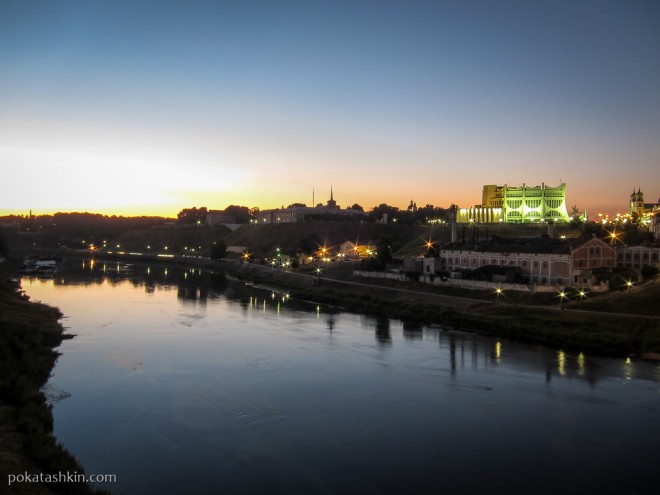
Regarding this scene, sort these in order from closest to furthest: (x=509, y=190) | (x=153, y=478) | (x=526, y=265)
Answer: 1. (x=153, y=478)
2. (x=526, y=265)
3. (x=509, y=190)

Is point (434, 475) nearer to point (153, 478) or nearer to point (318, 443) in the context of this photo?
point (318, 443)

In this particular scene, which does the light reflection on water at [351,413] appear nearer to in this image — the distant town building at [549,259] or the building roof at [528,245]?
the distant town building at [549,259]

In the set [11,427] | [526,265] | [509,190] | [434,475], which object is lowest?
[434,475]

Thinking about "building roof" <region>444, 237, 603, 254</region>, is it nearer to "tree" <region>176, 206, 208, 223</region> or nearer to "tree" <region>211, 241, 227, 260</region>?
"tree" <region>211, 241, 227, 260</region>

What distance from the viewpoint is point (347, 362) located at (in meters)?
19.4

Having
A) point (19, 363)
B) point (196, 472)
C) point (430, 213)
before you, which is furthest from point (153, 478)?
point (430, 213)

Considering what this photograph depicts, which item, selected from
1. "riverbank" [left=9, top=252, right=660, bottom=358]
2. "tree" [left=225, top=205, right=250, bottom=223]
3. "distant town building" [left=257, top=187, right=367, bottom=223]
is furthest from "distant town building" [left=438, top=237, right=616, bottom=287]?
"tree" [left=225, top=205, right=250, bottom=223]

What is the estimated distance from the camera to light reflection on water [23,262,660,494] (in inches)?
426

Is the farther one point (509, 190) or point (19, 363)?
point (509, 190)

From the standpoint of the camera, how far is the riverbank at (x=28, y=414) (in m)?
9.09

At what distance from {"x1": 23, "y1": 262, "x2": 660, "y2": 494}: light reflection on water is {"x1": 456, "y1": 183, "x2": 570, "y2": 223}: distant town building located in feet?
127

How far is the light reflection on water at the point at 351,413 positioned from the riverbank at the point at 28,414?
0.69 m

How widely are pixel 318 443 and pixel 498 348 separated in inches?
452

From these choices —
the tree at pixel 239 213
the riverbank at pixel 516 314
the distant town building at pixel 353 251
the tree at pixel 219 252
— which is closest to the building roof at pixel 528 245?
the riverbank at pixel 516 314
